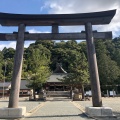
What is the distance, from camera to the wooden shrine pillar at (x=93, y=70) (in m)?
12.4

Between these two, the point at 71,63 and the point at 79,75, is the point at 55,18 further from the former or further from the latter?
the point at 71,63

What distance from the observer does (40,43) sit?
89.1 metres

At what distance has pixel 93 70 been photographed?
12.8 meters

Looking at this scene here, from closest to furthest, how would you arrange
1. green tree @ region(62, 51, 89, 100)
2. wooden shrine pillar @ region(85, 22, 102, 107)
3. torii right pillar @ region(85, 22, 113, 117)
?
torii right pillar @ region(85, 22, 113, 117), wooden shrine pillar @ region(85, 22, 102, 107), green tree @ region(62, 51, 89, 100)

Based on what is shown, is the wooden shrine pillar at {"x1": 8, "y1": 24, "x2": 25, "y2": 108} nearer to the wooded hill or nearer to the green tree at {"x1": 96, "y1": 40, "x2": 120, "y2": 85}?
the wooded hill

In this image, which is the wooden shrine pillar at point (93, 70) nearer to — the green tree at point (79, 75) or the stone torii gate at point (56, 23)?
the stone torii gate at point (56, 23)

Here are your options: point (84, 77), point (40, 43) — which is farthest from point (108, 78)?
point (40, 43)

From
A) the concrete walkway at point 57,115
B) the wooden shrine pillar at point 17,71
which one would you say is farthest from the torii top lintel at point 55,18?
the concrete walkway at point 57,115

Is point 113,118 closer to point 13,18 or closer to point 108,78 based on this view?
point 13,18

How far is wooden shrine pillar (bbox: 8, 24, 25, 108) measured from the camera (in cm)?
1215

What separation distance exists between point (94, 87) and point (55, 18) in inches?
202

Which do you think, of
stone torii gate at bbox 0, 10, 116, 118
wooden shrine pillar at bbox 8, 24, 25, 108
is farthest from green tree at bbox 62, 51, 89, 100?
wooden shrine pillar at bbox 8, 24, 25, 108

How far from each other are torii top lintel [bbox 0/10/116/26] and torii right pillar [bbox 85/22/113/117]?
1.83ft

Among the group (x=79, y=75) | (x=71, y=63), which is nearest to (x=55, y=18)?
(x=79, y=75)
